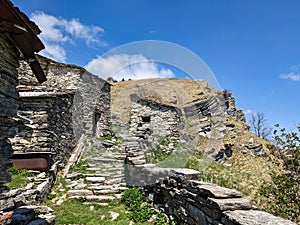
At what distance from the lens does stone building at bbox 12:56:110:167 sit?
8.43 meters

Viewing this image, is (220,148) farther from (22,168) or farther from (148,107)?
(22,168)

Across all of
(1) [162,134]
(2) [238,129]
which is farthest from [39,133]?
(2) [238,129]

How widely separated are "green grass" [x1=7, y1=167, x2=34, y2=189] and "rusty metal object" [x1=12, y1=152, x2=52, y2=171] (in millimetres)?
224

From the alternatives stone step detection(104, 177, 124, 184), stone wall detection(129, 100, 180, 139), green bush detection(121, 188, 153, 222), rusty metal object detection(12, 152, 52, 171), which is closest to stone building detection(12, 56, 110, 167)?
rusty metal object detection(12, 152, 52, 171)

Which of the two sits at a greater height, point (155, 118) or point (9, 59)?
point (155, 118)

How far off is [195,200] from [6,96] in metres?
4.26

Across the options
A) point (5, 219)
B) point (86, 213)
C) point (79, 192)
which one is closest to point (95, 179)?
point (79, 192)

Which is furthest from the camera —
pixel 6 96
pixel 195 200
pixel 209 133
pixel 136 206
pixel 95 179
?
pixel 209 133

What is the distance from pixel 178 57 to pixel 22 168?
8190mm

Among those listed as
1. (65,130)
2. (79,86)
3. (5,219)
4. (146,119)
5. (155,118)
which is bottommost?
(5,219)

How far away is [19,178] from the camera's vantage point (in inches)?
281

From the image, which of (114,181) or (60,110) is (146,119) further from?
(114,181)

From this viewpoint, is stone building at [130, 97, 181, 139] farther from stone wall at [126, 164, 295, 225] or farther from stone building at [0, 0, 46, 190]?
stone building at [0, 0, 46, 190]

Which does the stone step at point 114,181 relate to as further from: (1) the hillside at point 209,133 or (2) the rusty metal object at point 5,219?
(2) the rusty metal object at point 5,219
